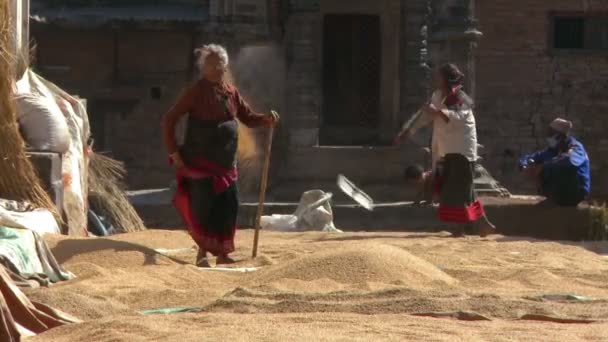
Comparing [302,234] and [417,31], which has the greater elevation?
[417,31]

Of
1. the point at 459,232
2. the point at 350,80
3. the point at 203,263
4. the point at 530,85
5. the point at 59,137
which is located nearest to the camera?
the point at 203,263

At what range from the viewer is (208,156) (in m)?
11.5

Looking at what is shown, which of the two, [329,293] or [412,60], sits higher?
[412,60]

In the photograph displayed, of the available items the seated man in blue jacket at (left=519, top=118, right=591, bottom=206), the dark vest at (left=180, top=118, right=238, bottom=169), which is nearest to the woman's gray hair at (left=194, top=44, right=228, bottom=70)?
the dark vest at (left=180, top=118, right=238, bottom=169)

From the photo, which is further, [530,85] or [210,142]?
[530,85]

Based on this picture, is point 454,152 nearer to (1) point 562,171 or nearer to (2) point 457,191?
(2) point 457,191

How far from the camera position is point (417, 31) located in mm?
20656

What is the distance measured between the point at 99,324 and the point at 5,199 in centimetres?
480

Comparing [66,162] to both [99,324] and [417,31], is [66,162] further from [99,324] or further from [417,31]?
[417,31]

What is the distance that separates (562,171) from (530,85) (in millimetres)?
10369

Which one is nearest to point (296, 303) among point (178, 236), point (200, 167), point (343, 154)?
point (200, 167)

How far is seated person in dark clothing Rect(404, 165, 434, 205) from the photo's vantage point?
16.2 meters

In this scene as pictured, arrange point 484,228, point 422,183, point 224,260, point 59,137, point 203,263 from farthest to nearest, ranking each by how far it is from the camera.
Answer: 1. point 422,183
2. point 484,228
3. point 59,137
4. point 224,260
5. point 203,263

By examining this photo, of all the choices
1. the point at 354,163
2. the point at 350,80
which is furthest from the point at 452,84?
the point at 350,80
